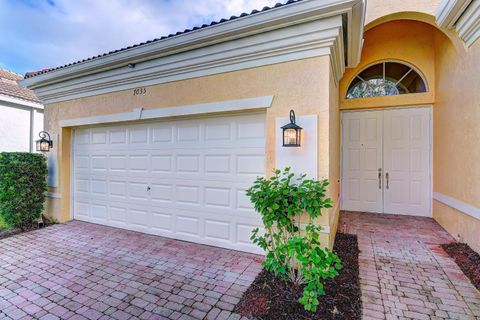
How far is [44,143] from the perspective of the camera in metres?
5.86

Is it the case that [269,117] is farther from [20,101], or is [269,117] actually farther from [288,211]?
[20,101]

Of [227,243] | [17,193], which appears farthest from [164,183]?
[17,193]

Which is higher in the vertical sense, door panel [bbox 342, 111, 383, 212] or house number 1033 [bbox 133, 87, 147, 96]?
house number 1033 [bbox 133, 87, 147, 96]

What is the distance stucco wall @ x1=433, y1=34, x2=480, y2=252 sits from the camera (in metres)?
3.76

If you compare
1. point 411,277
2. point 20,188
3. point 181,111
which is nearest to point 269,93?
point 181,111

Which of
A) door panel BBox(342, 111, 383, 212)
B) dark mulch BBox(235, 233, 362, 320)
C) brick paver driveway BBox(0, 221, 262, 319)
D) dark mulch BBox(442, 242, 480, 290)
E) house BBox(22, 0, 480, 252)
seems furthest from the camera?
door panel BBox(342, 111, 383, 212)

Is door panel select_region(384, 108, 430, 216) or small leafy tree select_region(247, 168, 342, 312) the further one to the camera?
door panel select_region(384, 108, 430, 216)

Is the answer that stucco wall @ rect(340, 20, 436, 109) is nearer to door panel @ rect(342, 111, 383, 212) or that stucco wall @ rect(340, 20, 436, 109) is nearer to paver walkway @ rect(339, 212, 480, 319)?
door panel @ rect(342, 111, 383, 212)

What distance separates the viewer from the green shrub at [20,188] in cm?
510

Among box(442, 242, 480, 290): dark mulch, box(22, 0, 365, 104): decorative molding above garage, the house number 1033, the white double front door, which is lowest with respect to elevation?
box(442, 242, 480, 290): dark mulch

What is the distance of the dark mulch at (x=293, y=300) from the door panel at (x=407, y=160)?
368 centimetres

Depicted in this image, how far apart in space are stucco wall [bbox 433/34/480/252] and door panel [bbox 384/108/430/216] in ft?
0.70

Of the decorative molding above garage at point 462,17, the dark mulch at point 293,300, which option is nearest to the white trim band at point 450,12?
the decorative molding above garage at point 462,17

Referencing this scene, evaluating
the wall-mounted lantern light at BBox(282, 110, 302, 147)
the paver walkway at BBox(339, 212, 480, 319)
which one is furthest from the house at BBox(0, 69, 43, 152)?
the paver walkway at BBox(339, 212, 480, 319)
